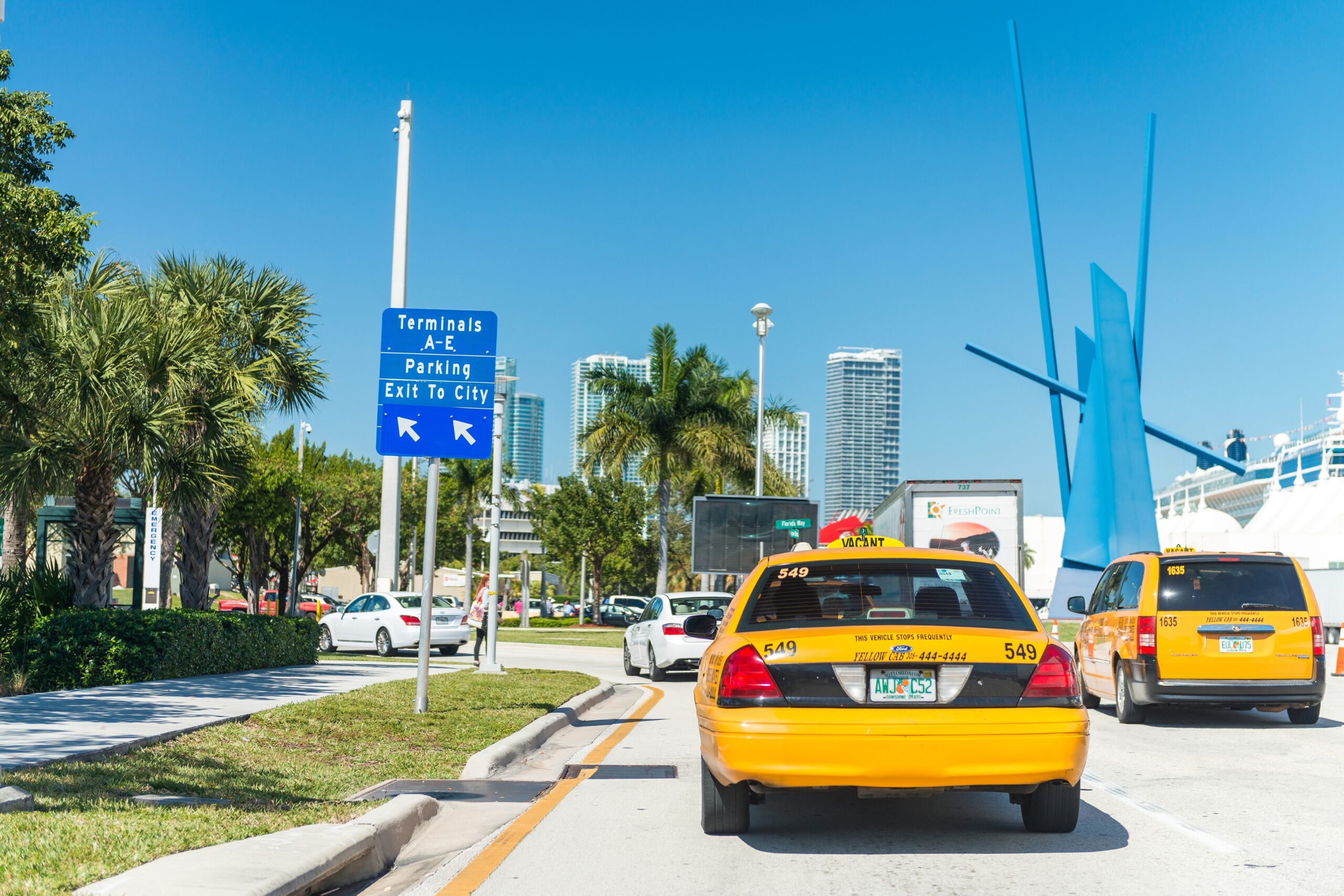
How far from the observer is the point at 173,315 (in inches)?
689

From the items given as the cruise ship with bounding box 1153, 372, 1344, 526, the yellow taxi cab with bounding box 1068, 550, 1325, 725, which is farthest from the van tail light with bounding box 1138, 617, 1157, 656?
the cruise ship with bounding box 1153, 372, 1344, 526

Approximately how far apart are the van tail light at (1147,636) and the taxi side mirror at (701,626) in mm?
6475

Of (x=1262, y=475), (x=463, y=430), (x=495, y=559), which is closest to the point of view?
(x=463, y=430)

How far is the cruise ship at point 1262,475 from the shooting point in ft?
378

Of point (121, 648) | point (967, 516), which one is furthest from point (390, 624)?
point (121, 648)

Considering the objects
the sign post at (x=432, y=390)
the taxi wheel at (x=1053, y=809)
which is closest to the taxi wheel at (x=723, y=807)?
the taxi wheel at (x=1053, y=809)

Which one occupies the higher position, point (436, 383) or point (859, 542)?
point (436, 383)

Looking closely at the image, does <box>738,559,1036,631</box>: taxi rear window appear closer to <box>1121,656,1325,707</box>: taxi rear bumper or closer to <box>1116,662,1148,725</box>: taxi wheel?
<box>1121,656,1325,707</box>: taxi rear bumper

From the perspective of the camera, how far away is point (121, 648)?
1353cm

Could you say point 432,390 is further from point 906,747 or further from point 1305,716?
point 1305,716

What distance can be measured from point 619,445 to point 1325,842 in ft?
120

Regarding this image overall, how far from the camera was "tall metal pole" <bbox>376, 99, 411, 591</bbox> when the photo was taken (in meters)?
21.2

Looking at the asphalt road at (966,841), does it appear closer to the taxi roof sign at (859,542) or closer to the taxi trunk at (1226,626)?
the taxi roof sign at (859,542)

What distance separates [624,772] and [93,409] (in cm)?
886
